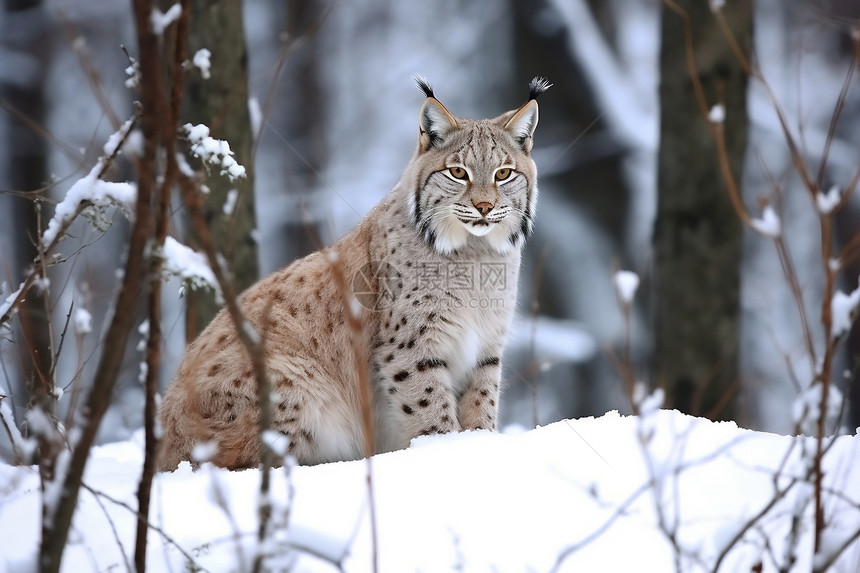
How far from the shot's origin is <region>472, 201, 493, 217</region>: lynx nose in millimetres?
4660

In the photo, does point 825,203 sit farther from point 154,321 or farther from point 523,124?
point 523,124

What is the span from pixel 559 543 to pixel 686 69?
5.13m

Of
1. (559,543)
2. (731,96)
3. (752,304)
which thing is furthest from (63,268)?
(559,543)

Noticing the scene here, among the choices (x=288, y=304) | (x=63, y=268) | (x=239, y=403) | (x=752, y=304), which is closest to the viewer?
(x=239, y=403)

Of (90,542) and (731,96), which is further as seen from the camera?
(731,96)

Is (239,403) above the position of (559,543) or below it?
above

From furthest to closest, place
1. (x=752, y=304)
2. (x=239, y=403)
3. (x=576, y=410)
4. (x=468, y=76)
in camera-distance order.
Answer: (x=468, y=76) < (x=576, y=410) < (x=752, y=304) < (x=239, y=403)

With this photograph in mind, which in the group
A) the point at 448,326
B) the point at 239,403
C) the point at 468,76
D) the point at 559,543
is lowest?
the point at 559,543

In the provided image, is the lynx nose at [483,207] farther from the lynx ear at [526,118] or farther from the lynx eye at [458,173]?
the lynx ear at [526,118]

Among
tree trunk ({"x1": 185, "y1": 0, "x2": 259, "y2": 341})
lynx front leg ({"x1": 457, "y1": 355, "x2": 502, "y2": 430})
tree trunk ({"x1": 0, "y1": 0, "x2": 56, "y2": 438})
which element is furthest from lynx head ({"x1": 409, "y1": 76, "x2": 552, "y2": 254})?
tree trunk ({"x1": 0, "y1": 0, "x2": 56, "y2": 438})

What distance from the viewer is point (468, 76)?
14391mm

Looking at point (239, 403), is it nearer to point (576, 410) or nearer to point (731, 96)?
point (731, 96)

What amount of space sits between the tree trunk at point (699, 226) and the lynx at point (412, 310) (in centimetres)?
227

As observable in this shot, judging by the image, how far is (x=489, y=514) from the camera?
2.86 metres
